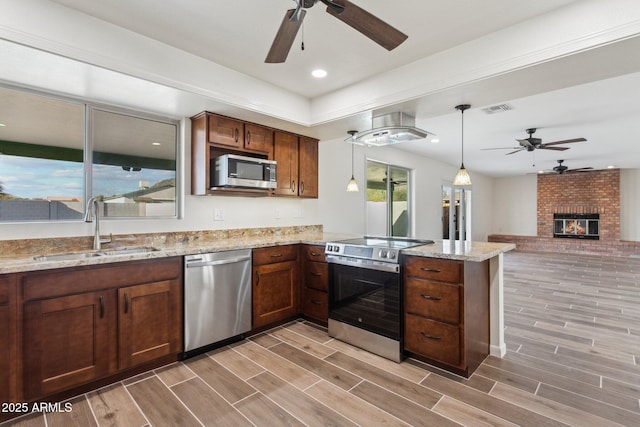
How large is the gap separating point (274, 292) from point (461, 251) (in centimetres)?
182

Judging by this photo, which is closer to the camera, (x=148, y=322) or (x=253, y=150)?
(x=148, y=322)

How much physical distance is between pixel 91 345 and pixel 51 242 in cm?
92

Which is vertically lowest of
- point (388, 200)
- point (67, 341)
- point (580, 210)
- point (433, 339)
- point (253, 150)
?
point (433, 339)

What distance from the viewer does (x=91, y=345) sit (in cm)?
212

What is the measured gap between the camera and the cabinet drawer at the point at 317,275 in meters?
3.24

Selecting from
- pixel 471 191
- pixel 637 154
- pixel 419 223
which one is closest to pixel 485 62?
pixel 419 223

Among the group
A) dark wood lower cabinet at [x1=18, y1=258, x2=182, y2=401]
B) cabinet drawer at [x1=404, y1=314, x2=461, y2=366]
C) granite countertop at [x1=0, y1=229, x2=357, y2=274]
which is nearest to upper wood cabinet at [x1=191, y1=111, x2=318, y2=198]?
granite countertop at [x1=0, y1=229, x2=357, y2=274]

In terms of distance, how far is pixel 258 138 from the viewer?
342cm

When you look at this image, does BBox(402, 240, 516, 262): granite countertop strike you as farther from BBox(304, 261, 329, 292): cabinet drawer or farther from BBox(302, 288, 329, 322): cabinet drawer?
BBox(302, 288, 329, 322): cabinet drawer

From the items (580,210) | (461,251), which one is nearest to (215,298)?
(461,251)

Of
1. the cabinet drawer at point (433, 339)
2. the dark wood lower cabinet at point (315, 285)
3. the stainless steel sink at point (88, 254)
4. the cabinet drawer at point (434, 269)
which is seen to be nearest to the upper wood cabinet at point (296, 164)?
the dark wood lower cabinet at point (315, 285)

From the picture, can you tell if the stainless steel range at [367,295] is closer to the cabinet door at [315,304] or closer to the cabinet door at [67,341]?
the cabinet door at [315,304]

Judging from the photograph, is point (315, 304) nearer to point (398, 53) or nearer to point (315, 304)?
point (315, 304)

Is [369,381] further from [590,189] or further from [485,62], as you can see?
[590,189]
